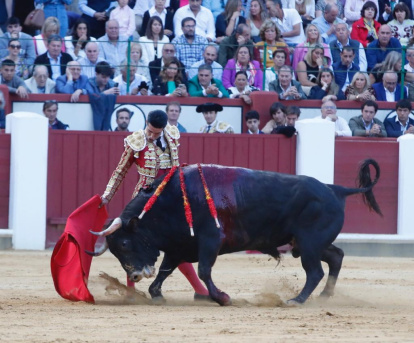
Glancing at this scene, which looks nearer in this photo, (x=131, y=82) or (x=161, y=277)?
(x=161, y=277)

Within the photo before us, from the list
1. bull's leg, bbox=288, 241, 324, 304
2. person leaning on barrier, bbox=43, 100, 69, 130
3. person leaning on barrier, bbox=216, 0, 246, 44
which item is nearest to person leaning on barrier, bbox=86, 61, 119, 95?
person leaning on barrier, bbox=43, 100, 69, 130

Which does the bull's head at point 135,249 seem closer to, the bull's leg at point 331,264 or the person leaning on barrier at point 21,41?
the bull's leg at point 331,264

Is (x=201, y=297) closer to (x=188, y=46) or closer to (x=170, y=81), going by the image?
(x=170, y=81)

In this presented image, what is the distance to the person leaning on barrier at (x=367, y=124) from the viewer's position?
11.2 meters

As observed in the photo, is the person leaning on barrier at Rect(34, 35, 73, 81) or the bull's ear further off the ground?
the person leaning on barrier at Rect(34, 35, 73, 81)


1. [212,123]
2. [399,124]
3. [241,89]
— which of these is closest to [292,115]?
[241,89]

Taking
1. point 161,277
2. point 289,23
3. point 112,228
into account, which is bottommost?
point 161,277

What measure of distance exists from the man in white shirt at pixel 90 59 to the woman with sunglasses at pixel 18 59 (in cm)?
58

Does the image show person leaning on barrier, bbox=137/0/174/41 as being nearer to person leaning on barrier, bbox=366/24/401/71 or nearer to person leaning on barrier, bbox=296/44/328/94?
person leaning on barrier, bbox=296/44/328/94

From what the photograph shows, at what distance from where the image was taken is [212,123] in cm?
1107

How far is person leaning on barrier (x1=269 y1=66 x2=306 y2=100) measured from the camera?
11.3m

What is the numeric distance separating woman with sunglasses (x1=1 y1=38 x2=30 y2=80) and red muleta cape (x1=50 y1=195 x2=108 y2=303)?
3958mm

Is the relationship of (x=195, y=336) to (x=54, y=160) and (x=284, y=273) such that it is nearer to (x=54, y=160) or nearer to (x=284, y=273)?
(x=284, y=273)

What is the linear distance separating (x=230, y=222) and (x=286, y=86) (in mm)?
4745
